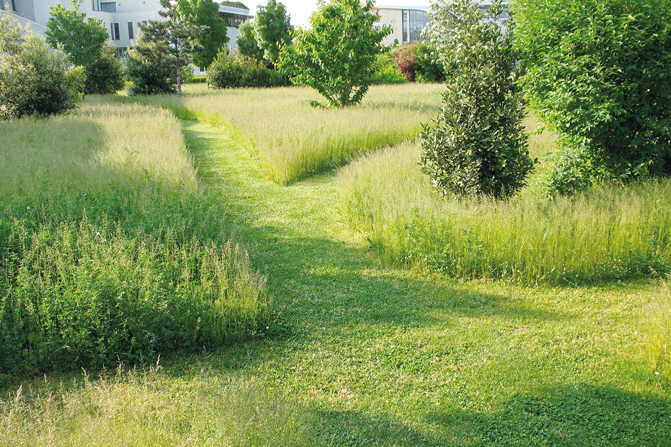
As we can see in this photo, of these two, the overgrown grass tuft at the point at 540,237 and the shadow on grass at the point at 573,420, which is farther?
the overgrown grass tuft at the point at 540,237

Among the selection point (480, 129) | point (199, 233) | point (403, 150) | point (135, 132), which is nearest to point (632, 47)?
point (480, 129)

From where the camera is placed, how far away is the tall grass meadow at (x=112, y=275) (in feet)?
12.2

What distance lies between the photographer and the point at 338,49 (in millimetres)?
16891

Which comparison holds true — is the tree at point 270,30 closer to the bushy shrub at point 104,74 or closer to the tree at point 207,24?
the tree at point 207,24

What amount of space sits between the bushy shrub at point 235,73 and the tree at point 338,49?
677 inches

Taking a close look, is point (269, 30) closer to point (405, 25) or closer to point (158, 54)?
point (158, 54)

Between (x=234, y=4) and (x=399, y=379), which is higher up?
(x=234, y=4)

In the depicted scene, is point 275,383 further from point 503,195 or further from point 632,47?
point 632,47

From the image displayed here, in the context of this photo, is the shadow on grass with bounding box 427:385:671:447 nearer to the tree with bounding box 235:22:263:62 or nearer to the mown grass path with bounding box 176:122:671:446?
the mown grass path with bounding box 176:122:671:446

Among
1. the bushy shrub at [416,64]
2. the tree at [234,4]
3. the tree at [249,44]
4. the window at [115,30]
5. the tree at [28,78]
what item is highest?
the tree at [234,4]

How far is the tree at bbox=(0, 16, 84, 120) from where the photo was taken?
1483 cm

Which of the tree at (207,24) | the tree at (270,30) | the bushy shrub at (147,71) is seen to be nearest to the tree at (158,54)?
the bushy shrub at (147,71)

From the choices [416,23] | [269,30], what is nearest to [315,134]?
[269,30]

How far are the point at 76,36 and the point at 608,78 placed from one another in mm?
32904
